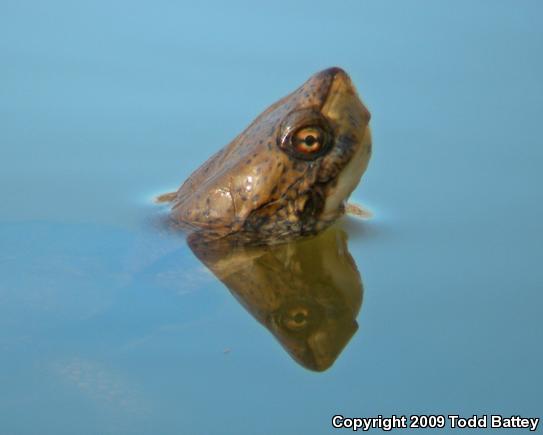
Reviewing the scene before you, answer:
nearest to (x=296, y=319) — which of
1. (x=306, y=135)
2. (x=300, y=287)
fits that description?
(x=300, y=287)

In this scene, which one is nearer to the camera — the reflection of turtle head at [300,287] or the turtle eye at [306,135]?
the reflection of turtle head at [300,287]

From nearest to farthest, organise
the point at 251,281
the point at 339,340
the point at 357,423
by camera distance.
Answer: the point at 357,423
the point at 339,340
the point at 251,281

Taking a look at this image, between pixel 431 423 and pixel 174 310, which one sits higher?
pixel 174 310

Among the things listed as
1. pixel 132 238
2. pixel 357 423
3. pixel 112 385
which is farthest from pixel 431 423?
pixel 132 238

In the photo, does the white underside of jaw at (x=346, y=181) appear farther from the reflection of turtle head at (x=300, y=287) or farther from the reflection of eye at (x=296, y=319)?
the reflection of eye at (x=296, y=319)

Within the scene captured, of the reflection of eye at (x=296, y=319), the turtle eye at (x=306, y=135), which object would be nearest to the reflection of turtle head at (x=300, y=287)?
the reflection of eye at (x=296, y=319)

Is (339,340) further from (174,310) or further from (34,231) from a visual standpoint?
(34,231)

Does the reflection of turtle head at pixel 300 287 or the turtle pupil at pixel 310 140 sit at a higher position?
the turtle pupil at pixel 310 140
